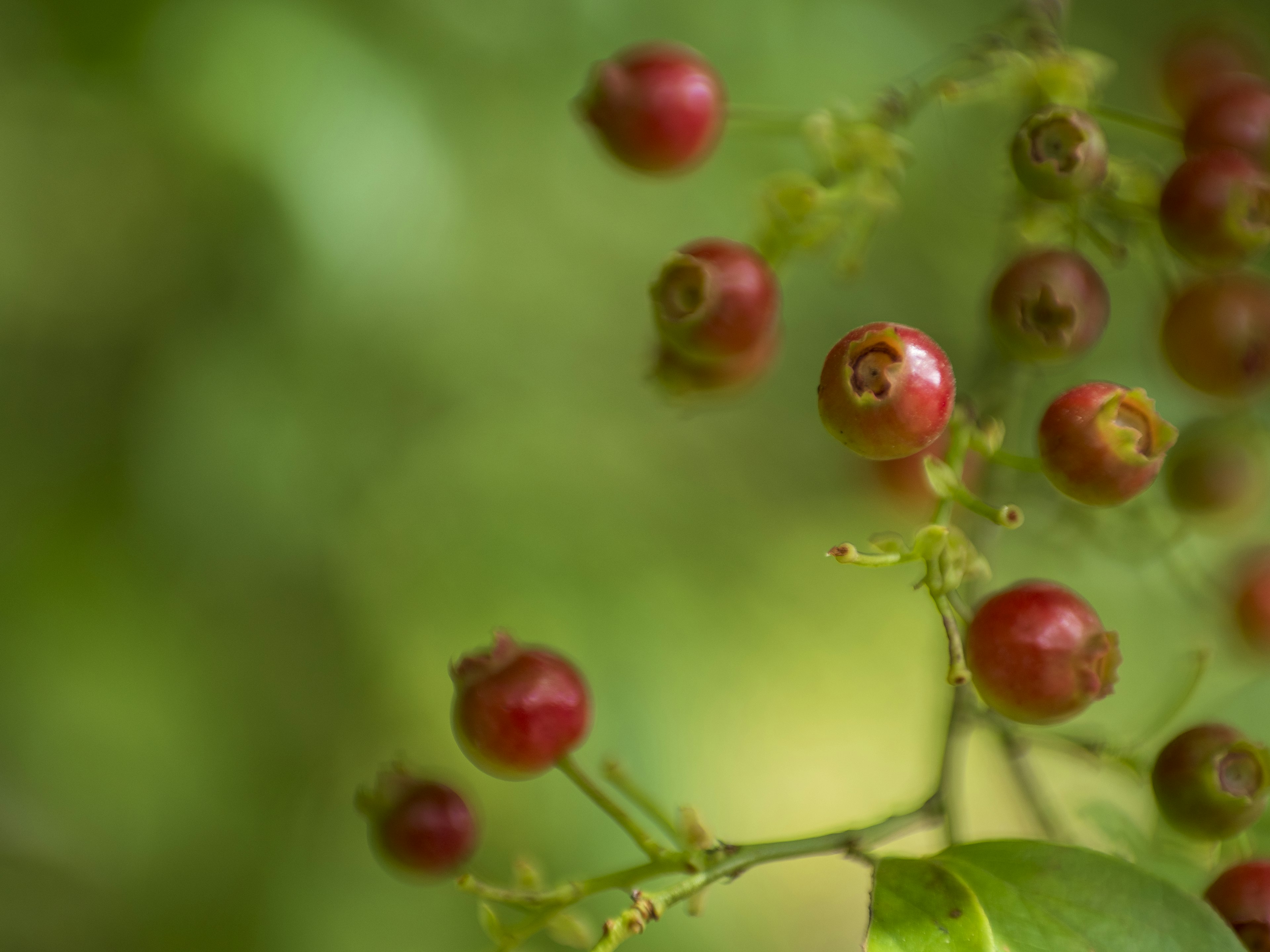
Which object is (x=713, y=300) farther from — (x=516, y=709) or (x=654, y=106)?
(x=516, y=709)

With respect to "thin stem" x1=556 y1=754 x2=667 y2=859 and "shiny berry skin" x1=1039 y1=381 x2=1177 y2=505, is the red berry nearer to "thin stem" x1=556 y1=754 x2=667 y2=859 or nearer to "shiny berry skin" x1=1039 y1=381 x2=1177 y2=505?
"shiny berry skin" x1=1039 y1=381 x2=1177 y2=505

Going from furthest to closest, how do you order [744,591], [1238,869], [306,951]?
[744,591] → [306,951] → [1238,869]

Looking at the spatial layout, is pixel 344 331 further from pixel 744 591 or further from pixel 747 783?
pixel 747 783

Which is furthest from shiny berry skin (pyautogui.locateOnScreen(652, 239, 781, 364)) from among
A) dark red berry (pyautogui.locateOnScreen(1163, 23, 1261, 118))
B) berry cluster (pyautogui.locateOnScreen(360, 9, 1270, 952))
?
dark red berry (pyautogui.locateOnScreen(1163, 23, 1261, 118))

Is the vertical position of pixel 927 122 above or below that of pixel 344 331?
above

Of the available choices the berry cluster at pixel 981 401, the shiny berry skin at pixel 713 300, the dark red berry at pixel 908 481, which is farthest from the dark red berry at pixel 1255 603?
the shiny berry skin at pixel 713 300

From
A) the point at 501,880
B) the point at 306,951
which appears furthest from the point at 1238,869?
the point at 306,951

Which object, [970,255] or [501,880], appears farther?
[970,255]

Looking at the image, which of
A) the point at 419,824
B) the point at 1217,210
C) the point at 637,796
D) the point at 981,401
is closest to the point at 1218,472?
the point at 981,401
